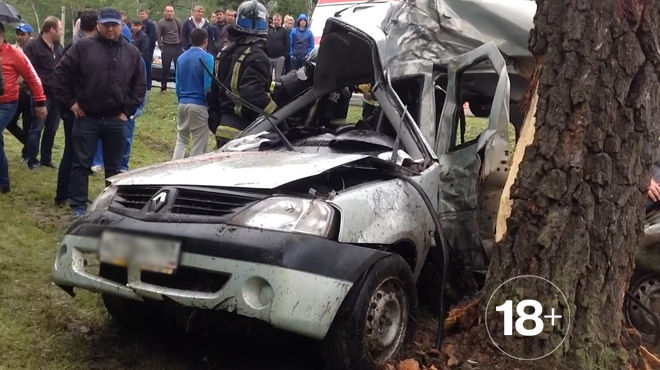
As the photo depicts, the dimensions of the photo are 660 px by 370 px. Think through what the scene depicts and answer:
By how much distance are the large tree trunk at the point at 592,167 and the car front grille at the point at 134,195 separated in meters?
1.91

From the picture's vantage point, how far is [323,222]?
332 centimetres

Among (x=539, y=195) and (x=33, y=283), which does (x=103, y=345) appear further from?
(x=539, y=195)

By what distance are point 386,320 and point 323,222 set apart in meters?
0.60

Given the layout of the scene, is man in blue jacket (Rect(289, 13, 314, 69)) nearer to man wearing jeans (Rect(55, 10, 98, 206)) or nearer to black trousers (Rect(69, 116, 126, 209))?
man wearing jeans (Rect(55, 10, 98, 206))

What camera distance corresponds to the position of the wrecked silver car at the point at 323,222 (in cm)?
313

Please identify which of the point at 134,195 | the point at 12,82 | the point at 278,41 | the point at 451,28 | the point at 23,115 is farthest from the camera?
the point at 278,41

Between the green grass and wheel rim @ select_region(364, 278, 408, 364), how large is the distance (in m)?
0.95

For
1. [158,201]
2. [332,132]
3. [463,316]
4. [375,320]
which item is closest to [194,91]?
[332,132]

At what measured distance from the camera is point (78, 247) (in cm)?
356

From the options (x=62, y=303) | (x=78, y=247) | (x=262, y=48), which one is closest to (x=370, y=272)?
(x=78, y=247)

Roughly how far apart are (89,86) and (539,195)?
403cm

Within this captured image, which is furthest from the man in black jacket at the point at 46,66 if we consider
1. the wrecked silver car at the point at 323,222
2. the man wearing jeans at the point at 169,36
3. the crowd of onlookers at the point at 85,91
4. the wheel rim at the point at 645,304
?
the wheel rim at the point at 645,304

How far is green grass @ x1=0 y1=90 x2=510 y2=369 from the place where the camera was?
3664 millimetres

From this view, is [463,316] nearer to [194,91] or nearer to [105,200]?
[105,200]
